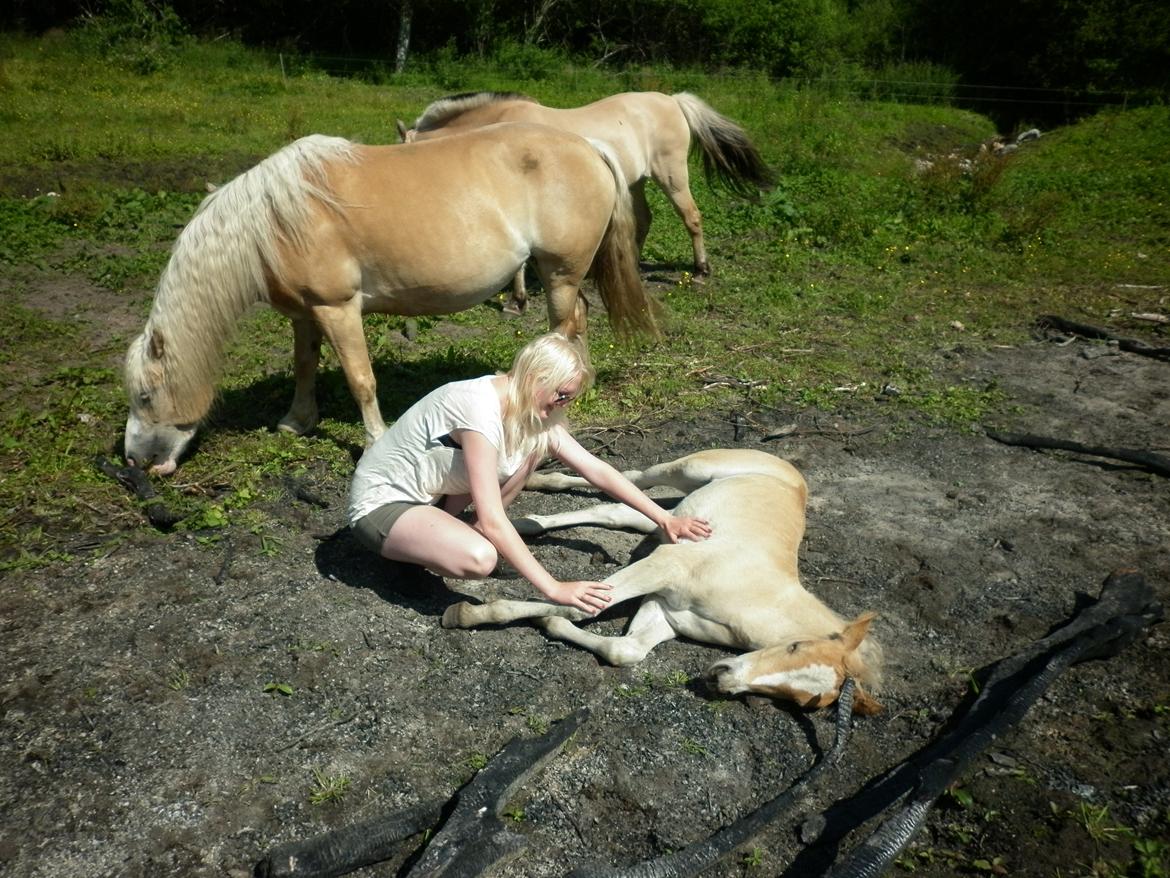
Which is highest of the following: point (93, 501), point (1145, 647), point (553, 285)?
point (553, 285)

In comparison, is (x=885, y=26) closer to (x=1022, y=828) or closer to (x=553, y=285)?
(x=553, y=285)

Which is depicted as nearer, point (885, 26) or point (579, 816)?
point (579, 816)

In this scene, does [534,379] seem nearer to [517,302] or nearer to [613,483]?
[613,483]

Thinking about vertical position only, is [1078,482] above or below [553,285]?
below

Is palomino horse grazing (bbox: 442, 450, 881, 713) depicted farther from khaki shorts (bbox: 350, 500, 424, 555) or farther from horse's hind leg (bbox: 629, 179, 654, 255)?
horse's hind leg (bbox: 629, 179, 654, 255)

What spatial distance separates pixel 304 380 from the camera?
526 cm

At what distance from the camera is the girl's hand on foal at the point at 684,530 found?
3719mm

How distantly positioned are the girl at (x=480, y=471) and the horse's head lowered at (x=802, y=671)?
53 centimetres

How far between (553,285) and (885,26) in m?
24.4

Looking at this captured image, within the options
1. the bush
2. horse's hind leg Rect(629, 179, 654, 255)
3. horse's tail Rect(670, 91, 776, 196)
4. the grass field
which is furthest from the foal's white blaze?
the bush

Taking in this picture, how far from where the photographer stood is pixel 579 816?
2.80m

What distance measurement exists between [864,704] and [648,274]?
21.0 ft

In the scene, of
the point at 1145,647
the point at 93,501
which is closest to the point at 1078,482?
the point at 1145,647

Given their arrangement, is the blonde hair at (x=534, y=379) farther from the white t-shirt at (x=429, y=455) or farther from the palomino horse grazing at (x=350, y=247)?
the palomino horse grazing at (x=350, y=247)
